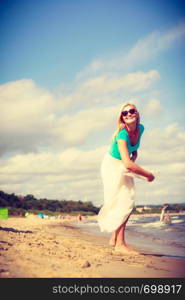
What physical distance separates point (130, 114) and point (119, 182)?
3.09 ft

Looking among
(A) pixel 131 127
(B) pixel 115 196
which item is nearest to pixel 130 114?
(A) pixel 131 127

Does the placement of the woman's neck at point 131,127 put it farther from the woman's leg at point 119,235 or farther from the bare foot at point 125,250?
the bare foot at point 125,250

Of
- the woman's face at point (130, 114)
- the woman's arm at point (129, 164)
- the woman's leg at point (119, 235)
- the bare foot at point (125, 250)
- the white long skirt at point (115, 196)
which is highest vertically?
the woman's face at point (130, 114)

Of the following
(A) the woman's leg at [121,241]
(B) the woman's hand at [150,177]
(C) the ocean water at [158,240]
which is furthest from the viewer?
(C) the ocean water at [158,240]

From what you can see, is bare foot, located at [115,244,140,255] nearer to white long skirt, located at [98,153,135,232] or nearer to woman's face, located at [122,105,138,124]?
white long skirt, located at [98,153,135,232]

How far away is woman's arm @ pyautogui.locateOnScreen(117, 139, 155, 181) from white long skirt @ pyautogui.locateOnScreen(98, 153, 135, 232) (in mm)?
214

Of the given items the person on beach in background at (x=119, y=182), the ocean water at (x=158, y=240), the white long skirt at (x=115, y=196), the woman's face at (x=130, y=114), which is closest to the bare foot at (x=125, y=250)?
the person on beach in background at (x=119, y=182)

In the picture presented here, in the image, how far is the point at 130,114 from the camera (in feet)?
12.2

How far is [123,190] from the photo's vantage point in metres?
3.84

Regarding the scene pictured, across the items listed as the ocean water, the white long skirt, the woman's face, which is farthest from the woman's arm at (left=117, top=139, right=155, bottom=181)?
the ocean water

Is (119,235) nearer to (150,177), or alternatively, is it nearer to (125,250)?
(125,250)

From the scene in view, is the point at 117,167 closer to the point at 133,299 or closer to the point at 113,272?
the point at 113,272

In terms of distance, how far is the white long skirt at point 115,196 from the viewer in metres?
3.77

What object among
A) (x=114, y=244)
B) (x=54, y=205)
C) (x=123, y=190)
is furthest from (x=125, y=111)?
(x=54, y=205)
